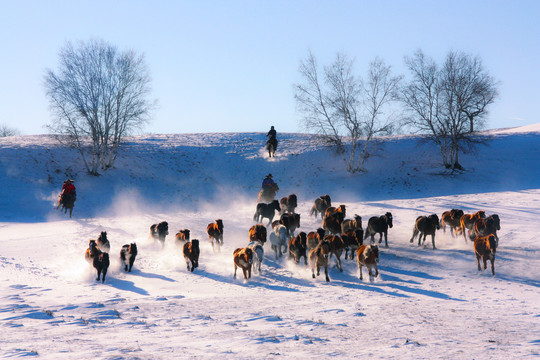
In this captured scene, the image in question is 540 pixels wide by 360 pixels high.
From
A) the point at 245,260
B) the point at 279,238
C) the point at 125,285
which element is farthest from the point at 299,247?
the point at 125,285

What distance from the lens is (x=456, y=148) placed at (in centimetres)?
3731

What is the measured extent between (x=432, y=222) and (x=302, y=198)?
16.8m

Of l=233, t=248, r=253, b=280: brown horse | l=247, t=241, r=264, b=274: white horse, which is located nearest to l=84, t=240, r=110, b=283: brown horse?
l=233, t=248, r=253, b=280: brown horse

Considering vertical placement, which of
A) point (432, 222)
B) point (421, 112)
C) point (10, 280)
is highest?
point (421, 112)

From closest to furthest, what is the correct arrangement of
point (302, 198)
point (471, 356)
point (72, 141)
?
point (471, 356), point (302, 198), point (72, 141)

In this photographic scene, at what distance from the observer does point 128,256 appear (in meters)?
14.2

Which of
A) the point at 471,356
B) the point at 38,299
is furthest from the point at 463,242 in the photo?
the point at 38,299

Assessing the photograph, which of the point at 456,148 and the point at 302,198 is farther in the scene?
the point at 456,148

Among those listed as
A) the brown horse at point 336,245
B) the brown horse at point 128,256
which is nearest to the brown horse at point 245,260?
the brown horse at point 336,245

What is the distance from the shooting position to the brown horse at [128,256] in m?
14.1

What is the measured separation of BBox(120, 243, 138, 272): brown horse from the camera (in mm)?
14109

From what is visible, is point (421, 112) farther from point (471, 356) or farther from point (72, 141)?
point (471, 356)

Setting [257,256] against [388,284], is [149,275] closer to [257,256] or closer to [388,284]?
[257,256]

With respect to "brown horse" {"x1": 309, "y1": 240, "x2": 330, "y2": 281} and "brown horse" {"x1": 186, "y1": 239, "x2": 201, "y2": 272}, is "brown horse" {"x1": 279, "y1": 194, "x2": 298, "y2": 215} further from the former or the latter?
"brown horse" {"x1": 309, "y1": 240, "x2": 330, "y2": 281}
